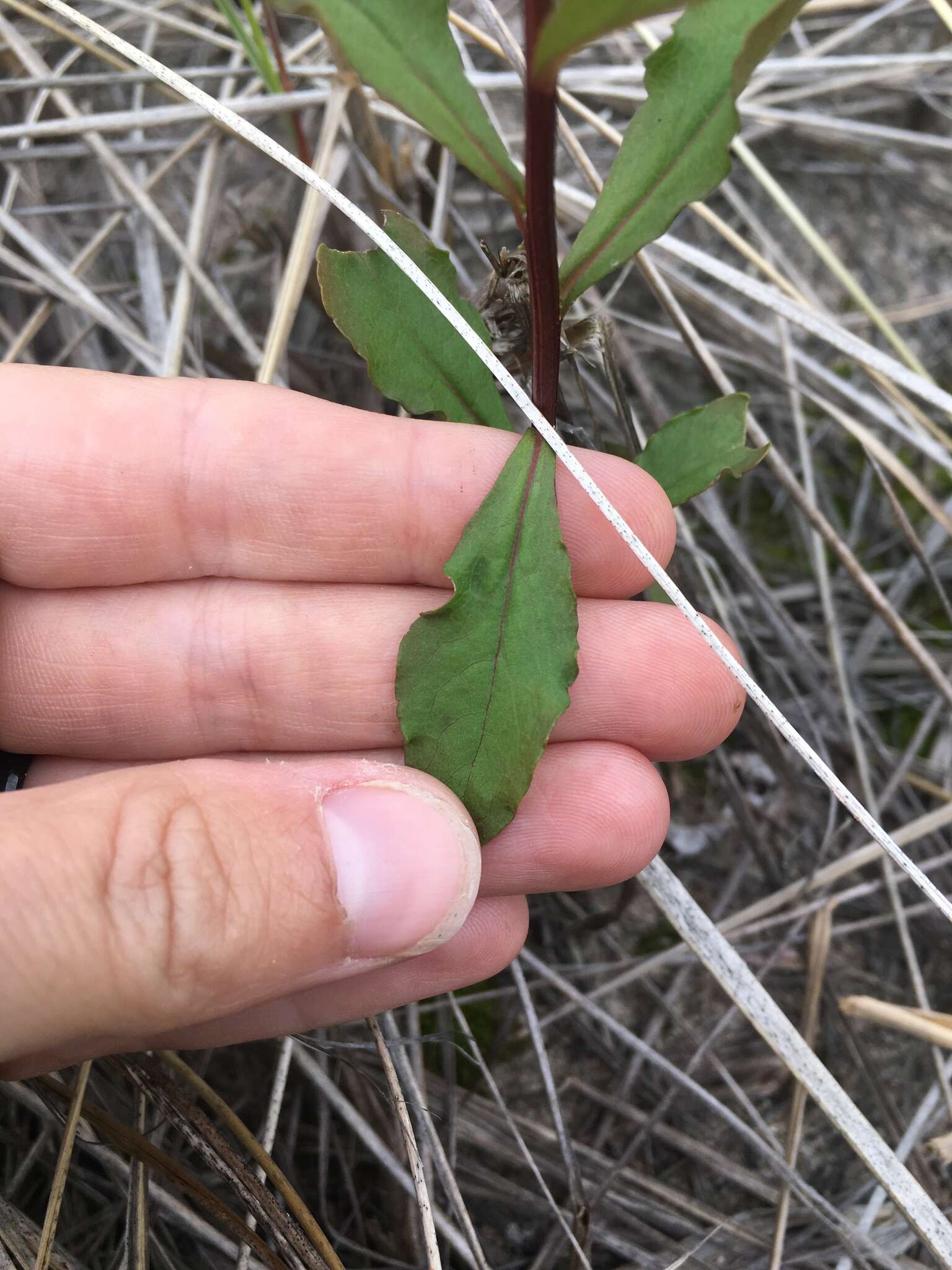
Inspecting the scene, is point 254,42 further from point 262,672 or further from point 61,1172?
point 61,1172

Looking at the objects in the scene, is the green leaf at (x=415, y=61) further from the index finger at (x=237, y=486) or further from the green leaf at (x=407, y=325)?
the index finger at (x=237, y=486)

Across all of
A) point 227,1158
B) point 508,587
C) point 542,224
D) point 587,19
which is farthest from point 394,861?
point 587,19

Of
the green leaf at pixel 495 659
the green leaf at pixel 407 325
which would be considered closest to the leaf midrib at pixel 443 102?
the green leaf at pixel 407 325

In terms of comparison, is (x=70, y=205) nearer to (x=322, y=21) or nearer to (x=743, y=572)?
(x=322, y=21)

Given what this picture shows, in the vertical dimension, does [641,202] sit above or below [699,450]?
above

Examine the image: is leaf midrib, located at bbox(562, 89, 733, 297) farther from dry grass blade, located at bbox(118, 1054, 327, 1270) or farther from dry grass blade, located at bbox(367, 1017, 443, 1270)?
dry grass blade, located at bbox(118, 1054, 327, 1270)

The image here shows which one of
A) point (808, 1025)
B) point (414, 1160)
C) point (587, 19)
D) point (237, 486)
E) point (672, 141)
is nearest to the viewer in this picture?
point (587, 19)
